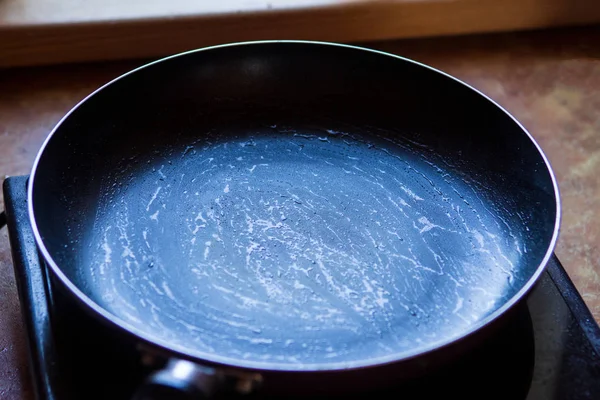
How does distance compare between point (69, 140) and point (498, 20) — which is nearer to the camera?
point (69, 140)

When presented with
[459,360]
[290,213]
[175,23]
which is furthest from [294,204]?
[175,23]

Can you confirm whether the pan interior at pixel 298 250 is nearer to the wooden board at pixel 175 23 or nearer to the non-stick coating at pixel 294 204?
the non-stick coating at pixel 294 204

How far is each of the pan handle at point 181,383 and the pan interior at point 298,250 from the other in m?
0.08

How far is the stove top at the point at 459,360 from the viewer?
0.50 m

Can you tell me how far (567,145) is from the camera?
885 millimetres

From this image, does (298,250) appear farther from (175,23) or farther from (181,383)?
(175,23)

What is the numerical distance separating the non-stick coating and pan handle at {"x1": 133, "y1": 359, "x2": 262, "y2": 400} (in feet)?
0.04

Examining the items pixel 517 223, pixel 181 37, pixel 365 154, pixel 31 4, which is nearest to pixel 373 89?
pixel 365 154

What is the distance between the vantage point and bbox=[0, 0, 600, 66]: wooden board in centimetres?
94

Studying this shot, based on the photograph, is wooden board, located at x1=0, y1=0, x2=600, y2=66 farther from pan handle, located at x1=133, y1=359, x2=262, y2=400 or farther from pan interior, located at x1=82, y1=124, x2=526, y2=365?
pan handle, located at x1=133, y1=359, x2=262, y2=400

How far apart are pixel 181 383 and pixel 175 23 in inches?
26.0

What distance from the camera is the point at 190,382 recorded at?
40 centimetres

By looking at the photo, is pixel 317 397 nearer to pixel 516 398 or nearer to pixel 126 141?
pixel 516 398

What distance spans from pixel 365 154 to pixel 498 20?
1.59ft
